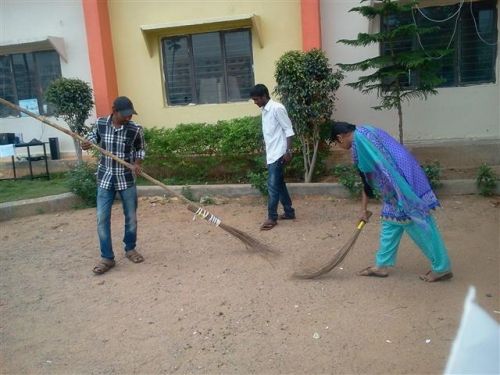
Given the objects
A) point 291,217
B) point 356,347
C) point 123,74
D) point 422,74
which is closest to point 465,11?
point 422,74

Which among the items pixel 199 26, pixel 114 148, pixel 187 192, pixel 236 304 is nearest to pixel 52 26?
pixel 199 26

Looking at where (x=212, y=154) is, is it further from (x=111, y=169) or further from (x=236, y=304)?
(x=236, y=304)

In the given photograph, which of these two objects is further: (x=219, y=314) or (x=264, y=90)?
(x=264, y=90)

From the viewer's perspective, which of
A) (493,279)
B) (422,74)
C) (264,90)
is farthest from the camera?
(422,74)

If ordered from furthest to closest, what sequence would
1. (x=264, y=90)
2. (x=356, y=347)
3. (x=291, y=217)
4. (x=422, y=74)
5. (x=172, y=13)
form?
1. (x=172, y=13)
2. (x=422, y=74)
3. (x=291, y=217)
4. (x=264, y=90)
5. (x=356, y=347)

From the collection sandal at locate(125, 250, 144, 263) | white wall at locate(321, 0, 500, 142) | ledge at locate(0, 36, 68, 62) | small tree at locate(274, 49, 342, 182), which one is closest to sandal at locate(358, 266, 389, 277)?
sandal at locate(125, 250, 144, 263)

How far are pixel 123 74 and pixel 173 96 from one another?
1.03 metres

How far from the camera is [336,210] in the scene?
649 cm

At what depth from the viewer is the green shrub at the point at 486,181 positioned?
6.40 m

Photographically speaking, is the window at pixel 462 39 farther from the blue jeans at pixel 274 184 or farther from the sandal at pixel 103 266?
the sandal at pixel 103 266

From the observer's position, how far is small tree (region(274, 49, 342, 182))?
22.3 ft

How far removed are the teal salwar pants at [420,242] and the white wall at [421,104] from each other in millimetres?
4432

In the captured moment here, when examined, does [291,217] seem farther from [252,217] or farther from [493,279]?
Answer: [493,279]

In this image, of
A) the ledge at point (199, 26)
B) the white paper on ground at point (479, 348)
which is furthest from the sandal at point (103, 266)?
the ledge at point (199, 26)
